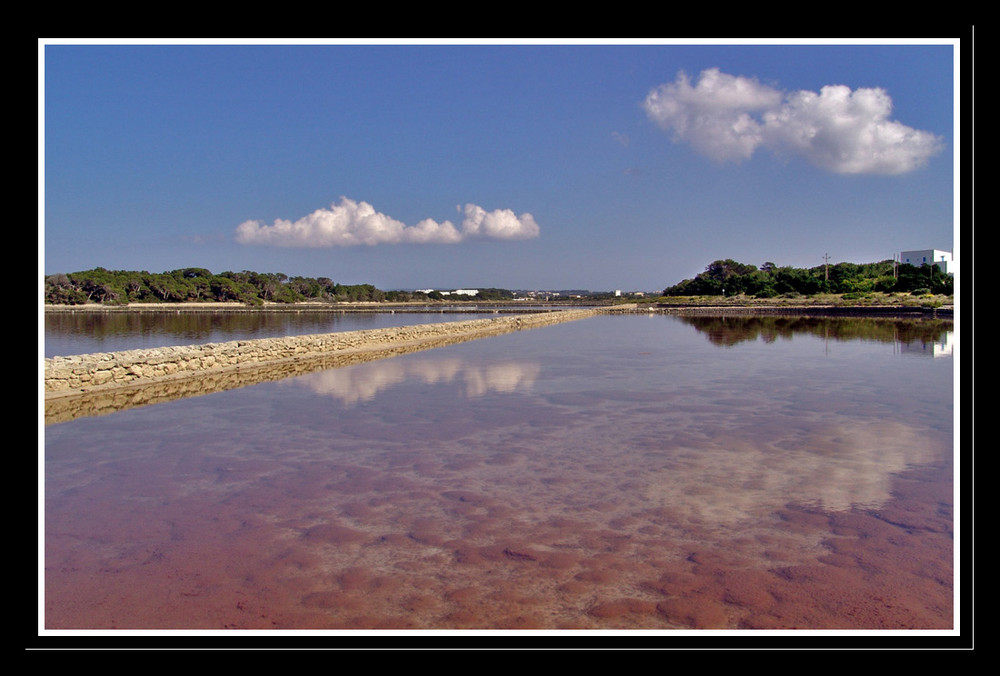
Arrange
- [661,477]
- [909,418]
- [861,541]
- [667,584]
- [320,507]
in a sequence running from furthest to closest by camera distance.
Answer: [909,418], [661,477], [320,507], [861,541], [667,584]

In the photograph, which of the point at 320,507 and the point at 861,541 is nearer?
the point at 861,541

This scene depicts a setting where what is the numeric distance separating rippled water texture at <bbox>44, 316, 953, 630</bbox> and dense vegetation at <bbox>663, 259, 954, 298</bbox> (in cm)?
6347

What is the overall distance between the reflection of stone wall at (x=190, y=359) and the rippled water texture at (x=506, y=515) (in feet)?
10.2

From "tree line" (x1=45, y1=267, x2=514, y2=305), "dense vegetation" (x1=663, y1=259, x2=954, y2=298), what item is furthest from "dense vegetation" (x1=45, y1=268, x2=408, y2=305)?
"dense vegetation" (x1=663, y1=259, x2=954, y2=298)

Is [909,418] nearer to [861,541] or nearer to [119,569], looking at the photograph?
[861,541]

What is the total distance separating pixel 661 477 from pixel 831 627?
2.80 meters

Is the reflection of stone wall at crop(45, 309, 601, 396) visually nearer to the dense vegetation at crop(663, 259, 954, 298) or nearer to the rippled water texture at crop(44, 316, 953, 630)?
the rippled water texture at crop(44, 316, 953, 630)

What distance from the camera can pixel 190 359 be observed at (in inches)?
626

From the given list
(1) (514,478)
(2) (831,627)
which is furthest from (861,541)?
(1) (514,478)

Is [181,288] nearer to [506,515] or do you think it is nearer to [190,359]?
[190,359]

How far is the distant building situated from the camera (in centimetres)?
6935

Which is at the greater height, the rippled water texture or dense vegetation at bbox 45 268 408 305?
dense vegetation at bbox 45 268 408 305
